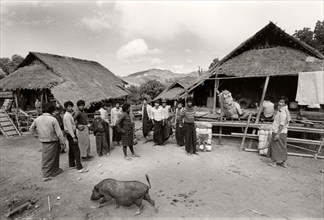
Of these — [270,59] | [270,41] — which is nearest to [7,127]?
[270,59]

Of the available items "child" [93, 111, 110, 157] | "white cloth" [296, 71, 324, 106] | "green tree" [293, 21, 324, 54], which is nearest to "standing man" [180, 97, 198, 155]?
"child" [93, 111, 110, 157]

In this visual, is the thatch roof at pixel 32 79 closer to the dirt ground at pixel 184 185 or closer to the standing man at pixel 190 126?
the dirt ground at pixel 184 185

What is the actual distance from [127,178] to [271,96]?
391 inches

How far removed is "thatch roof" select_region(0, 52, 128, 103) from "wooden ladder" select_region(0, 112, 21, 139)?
2490 millimetres

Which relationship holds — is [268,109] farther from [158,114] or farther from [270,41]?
[158,114]

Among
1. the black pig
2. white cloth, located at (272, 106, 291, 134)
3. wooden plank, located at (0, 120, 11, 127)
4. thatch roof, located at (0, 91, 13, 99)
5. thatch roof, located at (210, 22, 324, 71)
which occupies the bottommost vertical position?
the black pig

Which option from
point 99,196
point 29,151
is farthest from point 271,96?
point 29,151

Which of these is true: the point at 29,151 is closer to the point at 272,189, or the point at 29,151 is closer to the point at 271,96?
the point at 272,189

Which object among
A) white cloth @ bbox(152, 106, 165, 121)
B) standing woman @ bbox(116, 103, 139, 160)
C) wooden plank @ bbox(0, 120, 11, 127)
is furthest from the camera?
wooden plank @ bbox(0, 120, 11, 127)

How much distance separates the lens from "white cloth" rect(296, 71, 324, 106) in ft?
24.4

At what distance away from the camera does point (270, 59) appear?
9266 mm

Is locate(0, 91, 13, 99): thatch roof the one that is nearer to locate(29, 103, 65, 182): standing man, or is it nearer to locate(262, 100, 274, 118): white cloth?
locate(29, 103, 65, 182): standing man

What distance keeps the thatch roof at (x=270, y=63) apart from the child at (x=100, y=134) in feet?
20.4

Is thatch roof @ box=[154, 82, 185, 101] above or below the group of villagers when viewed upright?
above
